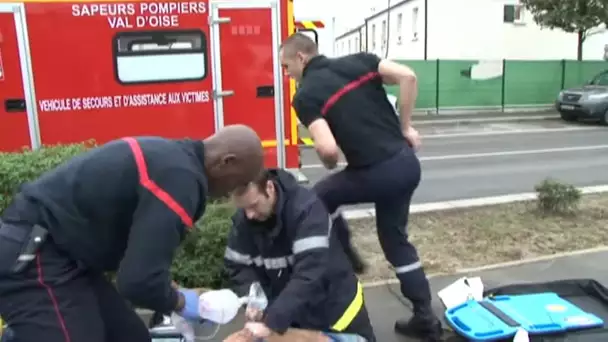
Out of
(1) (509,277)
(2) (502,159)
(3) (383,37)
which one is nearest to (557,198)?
(1) (509,277)

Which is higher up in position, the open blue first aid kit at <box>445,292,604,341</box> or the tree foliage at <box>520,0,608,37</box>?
the tree foliage at <box>520,0,608,37</box>

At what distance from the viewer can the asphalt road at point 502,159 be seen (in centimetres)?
881

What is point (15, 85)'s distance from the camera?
5824mm

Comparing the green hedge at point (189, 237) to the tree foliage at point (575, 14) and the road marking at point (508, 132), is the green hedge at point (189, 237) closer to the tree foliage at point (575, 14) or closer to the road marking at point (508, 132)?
the road marking at point (508, 132)

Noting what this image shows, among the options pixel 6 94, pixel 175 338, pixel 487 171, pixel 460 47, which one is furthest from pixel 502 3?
pixel 175 338

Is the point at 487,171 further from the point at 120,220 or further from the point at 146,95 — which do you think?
the point at 120,220

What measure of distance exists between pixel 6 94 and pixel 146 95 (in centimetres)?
122

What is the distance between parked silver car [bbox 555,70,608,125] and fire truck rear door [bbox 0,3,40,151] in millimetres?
15439

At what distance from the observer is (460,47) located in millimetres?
28672

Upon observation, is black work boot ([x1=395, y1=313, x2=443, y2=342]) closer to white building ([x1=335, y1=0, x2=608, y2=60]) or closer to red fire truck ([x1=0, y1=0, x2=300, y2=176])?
red fire truck ([x1=0, y1=0, x2=300, y2=176])

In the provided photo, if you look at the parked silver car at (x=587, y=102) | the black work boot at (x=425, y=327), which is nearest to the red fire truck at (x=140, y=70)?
the black work boot at (x=425, y=327)

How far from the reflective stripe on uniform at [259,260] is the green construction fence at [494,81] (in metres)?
18.9

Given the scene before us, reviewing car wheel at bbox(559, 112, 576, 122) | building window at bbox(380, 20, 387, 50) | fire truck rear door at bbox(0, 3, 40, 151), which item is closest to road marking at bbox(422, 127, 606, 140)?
car wheel at bbox(559, 112, 576, 122)

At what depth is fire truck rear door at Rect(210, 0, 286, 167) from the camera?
6203 mm
